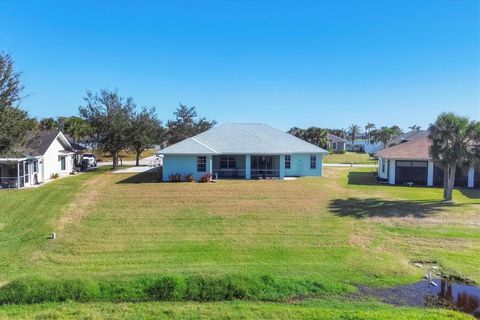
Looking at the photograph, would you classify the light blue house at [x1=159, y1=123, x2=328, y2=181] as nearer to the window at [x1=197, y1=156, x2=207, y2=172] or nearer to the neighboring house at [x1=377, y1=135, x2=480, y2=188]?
the window at [x1=197, y1=156, x2=207, y2=172]

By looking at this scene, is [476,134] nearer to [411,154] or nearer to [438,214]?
[438,214]

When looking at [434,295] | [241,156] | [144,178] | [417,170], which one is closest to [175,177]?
[144,178]

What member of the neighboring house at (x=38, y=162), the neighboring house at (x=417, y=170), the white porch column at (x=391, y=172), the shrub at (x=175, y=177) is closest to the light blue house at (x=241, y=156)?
the shrub at (x=175, y=177)

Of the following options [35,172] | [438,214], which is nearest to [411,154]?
[438,214]

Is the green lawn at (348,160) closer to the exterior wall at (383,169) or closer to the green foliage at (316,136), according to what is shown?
the green foliage at (316,136)

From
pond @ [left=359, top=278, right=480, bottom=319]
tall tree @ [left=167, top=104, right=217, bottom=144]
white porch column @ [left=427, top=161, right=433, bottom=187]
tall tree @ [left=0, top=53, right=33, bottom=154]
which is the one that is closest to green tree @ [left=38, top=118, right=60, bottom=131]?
tall tree @ [left=167, top=104, right=217, bottom=144]

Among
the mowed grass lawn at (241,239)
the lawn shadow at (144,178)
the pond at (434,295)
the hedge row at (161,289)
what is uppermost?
the lawn shadow at (144,178)

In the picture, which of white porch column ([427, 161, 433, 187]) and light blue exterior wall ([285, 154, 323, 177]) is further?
light blue exterior wall ([285, 154, 323, 177])
